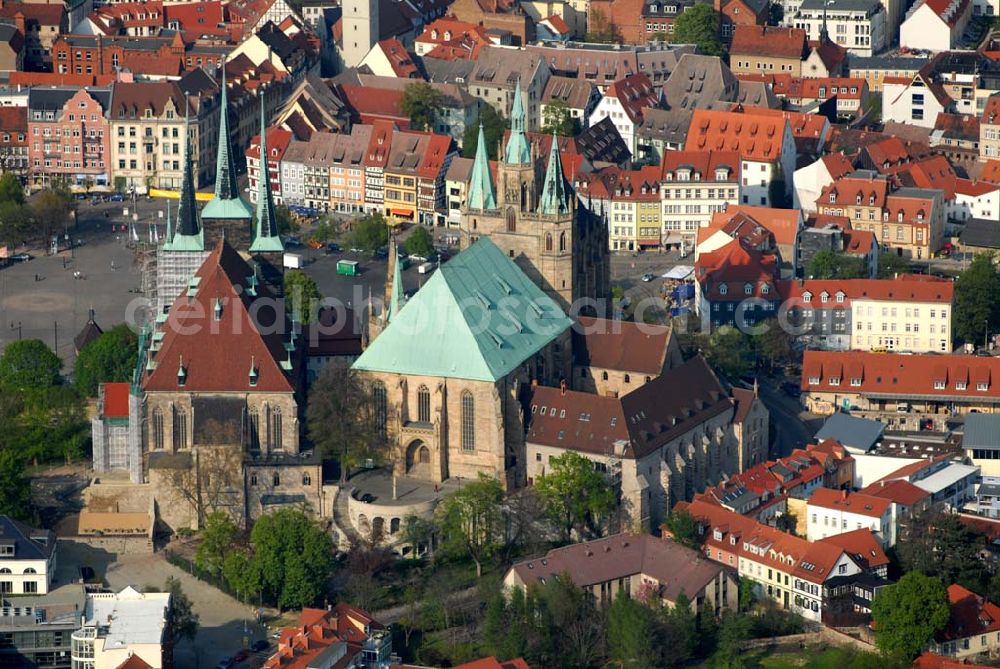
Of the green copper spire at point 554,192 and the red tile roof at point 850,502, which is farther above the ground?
the green copper spire at point 554,192

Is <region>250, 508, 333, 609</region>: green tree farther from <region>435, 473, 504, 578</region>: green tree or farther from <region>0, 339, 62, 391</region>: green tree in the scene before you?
<region>0, 339, 62, 391</region>: green tree

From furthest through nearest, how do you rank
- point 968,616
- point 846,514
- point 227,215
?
point 227,215
point 846,514
point 968,616

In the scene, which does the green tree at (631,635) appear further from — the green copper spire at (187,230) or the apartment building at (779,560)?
the green copper spire at (187,230)

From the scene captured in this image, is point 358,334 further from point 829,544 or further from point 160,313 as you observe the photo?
point 829,544

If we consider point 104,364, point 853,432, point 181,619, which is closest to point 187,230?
point 104,364

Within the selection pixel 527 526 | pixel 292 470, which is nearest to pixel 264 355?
pixel 292 470

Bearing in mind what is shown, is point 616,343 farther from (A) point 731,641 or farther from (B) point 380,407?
(A) point 731,641

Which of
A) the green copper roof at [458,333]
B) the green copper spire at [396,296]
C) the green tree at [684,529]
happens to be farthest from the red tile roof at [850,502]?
the green copper spire at [396,296]
